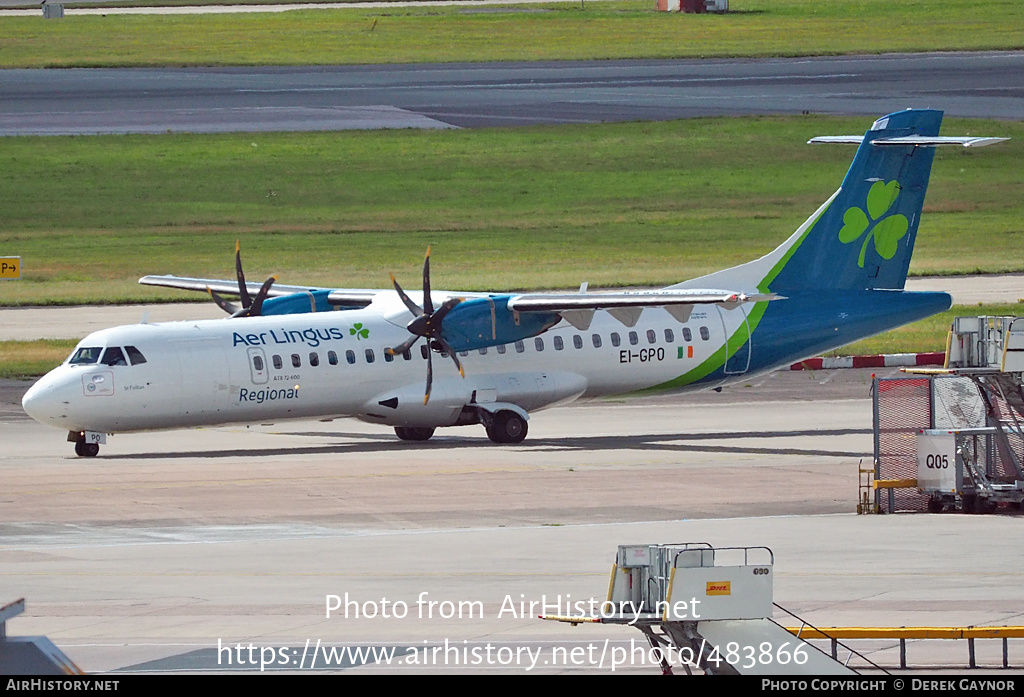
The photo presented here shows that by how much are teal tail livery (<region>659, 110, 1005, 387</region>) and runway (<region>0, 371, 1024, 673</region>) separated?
5.95ft

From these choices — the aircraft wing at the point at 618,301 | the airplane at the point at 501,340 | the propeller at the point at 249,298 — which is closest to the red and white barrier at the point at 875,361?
→ the airplane at the point at 501,340

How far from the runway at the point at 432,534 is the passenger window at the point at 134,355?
6.25 ft

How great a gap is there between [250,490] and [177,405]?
4.35 meters

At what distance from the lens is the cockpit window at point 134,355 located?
106 feet

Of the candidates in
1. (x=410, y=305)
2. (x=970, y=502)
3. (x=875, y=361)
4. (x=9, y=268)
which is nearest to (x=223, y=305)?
(x=410, y=305)

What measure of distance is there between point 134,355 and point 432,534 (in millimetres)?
9899

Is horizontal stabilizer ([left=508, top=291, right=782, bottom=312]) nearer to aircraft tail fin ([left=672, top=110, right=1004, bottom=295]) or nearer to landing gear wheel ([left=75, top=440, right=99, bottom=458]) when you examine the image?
aircraft tail fin ([left=672, top=110, right=1004, bottom=295])

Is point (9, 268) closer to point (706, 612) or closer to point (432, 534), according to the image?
point (432, 534)

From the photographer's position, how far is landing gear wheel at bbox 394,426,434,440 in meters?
36.8

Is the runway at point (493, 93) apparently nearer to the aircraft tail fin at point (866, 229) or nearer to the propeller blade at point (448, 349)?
the aircraft tail fin at point (866, 229)

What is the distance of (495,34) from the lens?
10906 cm

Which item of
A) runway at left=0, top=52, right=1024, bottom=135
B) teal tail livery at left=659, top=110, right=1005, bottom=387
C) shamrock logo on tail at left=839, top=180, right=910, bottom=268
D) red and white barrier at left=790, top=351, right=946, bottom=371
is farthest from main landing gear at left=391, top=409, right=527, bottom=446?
runway at left=0, top=52, right=1024, bottom=135

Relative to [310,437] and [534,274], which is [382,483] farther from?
[534,274]
